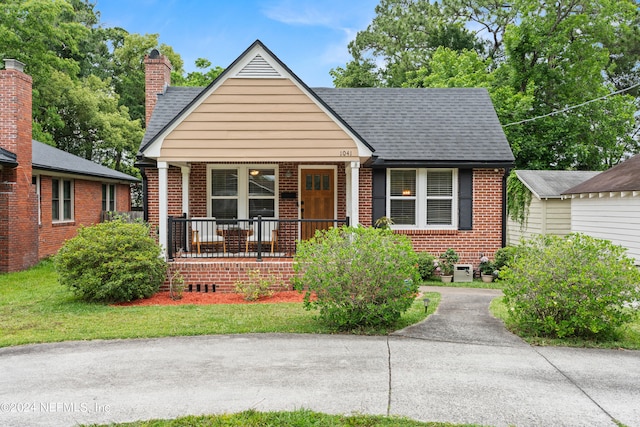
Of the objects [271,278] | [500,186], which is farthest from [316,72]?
[271,278]

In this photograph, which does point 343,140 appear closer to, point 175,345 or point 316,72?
point 175,345

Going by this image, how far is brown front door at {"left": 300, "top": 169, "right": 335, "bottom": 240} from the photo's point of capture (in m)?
12.4

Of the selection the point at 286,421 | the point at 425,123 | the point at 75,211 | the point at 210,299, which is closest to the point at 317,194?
the point at 425,123

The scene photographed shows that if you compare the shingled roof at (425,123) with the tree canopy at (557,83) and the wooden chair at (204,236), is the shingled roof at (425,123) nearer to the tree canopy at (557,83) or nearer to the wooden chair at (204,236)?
the wooden chair at (204,236)

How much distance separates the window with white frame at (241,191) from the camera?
12172 millimetres

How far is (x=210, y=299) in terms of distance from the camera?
365 inches

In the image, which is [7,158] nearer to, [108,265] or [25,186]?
[25,186]

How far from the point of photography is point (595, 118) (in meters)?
22.7

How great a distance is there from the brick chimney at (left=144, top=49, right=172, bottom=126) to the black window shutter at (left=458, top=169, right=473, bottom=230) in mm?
8556

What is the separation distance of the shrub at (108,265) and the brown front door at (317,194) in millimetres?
4367

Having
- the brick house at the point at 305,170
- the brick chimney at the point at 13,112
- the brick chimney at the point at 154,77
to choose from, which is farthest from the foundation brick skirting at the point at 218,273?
the brick chimney at the point at 13,112

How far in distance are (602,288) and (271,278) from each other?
6.06 meters

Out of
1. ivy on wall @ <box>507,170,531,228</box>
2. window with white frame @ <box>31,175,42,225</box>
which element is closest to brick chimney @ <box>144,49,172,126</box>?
window with white frame @ <box>31,175,42,225</box>

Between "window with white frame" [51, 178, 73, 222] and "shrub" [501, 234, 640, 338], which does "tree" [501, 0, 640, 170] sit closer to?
"shrub" [501, 234, 640, 338]
